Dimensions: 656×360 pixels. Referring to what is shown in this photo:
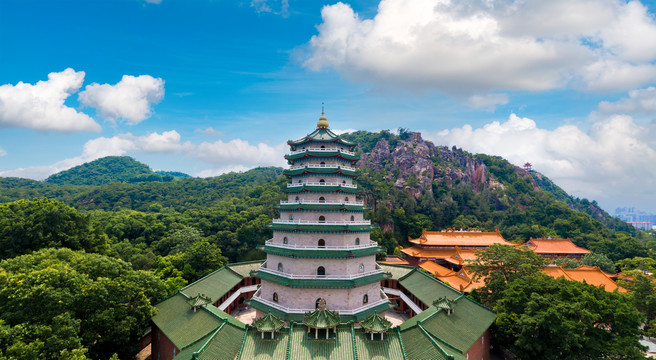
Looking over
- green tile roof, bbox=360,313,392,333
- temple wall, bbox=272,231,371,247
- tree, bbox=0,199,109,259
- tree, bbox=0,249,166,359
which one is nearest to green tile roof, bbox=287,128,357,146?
temple wall, bbox=272,231,371,247

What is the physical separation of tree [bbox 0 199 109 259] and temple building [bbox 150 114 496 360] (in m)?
17.2

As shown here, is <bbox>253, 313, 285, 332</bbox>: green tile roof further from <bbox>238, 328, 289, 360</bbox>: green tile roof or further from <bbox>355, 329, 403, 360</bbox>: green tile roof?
<bbox>355, 329, 403, 360</bbox>: green tile roof

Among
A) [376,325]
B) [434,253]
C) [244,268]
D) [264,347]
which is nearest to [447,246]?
[434,253]

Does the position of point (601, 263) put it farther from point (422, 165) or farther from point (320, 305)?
→ point (422, 165)

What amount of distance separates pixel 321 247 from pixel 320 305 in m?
→ 4.58

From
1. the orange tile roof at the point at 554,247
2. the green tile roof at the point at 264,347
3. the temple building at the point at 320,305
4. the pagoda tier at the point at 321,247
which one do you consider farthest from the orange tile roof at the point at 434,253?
the green tile roof at the point at 264,347

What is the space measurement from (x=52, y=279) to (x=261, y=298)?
15.1 meters

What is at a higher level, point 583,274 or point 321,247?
point 321,247

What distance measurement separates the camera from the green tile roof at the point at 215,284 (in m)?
31.5

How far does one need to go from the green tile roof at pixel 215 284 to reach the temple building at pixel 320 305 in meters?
0.22

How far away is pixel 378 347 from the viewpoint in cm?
2131

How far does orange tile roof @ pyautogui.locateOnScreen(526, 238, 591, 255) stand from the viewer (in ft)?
192

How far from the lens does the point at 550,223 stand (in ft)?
314

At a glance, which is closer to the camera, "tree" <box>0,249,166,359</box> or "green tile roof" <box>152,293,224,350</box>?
"tree" <box>0,249,166,359</box>
